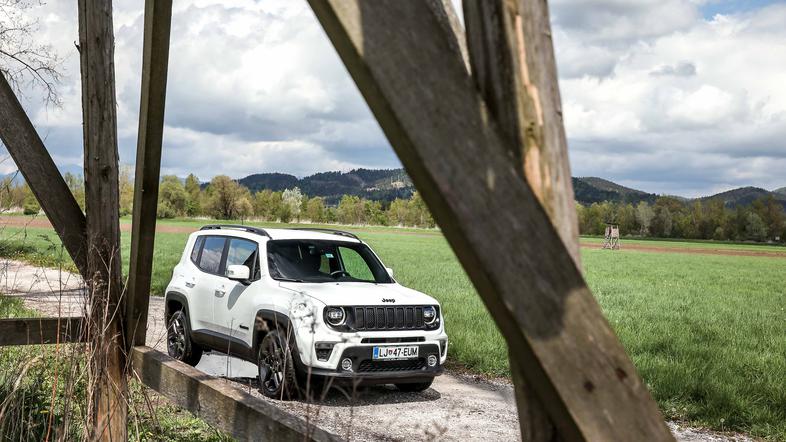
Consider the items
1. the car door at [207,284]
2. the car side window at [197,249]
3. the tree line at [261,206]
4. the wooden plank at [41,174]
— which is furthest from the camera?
the tree line at [261,206]

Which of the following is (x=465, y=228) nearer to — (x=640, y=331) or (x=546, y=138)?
(x=546, y=138)

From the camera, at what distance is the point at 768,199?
6211 inches

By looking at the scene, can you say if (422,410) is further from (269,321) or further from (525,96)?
(525,96)

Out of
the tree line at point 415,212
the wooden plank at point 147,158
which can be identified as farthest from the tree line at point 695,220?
the wooden plank at point 147,158

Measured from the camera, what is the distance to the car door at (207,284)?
932 centimetres

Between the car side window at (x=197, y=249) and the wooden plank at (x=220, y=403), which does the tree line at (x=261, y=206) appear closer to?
the car side window at (x=197, y=249)

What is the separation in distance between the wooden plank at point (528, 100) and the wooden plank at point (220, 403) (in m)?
1.38

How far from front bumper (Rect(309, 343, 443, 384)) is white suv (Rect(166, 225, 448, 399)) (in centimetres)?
1

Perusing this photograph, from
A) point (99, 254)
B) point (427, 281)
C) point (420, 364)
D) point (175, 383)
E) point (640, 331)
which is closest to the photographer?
point (175, 383)

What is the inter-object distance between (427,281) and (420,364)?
17.4m

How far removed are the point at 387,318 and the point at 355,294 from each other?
426mm

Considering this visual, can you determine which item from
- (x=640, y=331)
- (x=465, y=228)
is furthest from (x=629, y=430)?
(x=640, y=331)

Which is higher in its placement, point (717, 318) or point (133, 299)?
point (133, 299)

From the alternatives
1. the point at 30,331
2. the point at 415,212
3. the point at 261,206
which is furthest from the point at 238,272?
the point at 415,212
